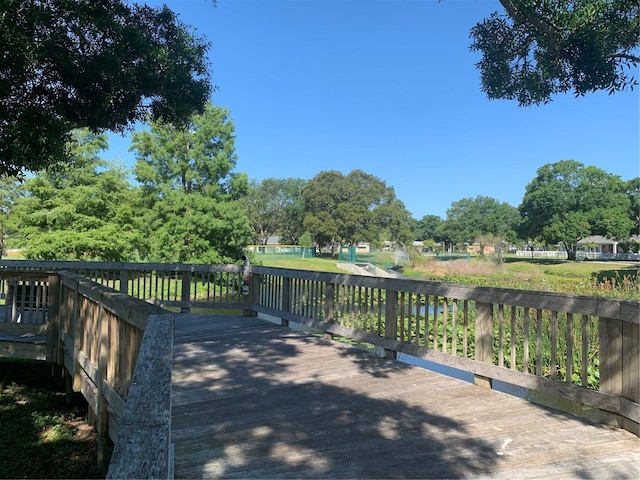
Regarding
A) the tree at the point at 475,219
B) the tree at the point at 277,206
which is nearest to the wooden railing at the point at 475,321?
the tree at the point at 277,206

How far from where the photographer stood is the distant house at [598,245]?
63.1 metres

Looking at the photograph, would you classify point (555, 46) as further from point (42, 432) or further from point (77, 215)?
point (77, 215)

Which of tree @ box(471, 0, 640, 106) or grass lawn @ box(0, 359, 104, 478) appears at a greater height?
tree @ box(471, 0, 640, 106)

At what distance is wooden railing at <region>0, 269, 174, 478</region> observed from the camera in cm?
104

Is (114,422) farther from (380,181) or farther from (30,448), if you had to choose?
(380,181)

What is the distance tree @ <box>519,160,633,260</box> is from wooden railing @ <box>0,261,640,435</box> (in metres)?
47.7

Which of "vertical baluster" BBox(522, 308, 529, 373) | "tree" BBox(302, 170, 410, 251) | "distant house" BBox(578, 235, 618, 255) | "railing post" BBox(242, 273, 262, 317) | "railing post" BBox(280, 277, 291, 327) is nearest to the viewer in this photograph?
"vertical baluster" BBox(522, 308, 529, 373)

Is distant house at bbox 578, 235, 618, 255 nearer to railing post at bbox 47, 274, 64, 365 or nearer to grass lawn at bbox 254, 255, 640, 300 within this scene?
grass lawn at bbox 254, 255, 640, 300

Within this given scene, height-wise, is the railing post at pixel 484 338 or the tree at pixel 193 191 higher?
the tree at pixel 193 191

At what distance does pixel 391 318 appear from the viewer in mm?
4902

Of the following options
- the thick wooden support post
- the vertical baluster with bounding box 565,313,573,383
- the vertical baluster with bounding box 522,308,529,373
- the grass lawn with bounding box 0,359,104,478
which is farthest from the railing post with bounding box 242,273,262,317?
the thick wooden support post

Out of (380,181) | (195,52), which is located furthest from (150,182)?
(380,181)

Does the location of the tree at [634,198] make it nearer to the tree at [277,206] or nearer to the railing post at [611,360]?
the tree at [277,206]

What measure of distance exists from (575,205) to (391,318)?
53.4 metres
